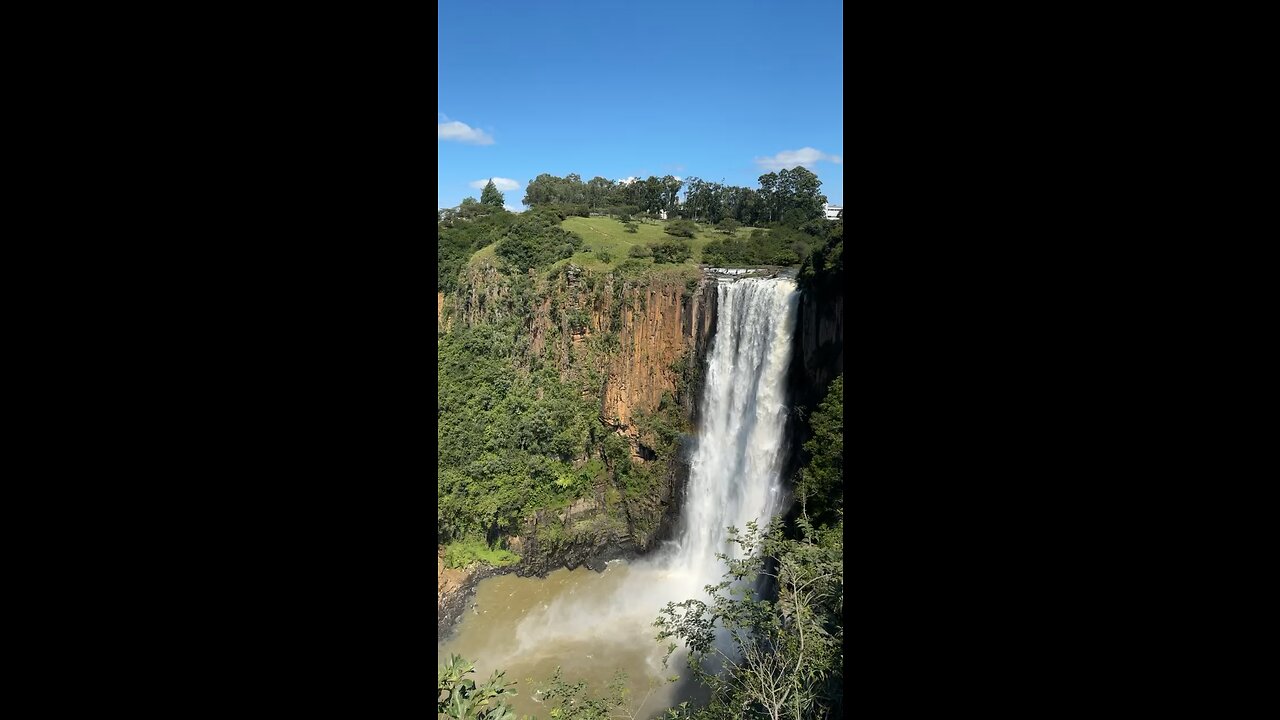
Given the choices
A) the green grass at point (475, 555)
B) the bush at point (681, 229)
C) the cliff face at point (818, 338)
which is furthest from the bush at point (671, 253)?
the green grass at point (475, 555)

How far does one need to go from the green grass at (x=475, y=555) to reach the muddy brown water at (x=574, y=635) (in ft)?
2.18

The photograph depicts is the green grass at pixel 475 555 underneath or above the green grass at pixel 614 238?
underneath

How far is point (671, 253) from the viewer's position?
91.5 feet

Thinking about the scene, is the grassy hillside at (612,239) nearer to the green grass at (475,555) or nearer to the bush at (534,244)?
the bush at (534,244)

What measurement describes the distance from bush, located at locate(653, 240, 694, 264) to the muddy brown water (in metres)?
11.2

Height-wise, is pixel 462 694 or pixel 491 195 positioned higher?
pixel 491 195

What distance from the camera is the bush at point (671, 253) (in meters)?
27.2

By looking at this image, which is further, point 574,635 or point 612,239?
point 612,239

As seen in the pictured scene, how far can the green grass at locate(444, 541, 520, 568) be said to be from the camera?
2277cm

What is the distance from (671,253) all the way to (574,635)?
47.9 ft

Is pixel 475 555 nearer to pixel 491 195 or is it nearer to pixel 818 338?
pixel 818 338

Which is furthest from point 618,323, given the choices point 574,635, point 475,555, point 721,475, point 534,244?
point 574,635
